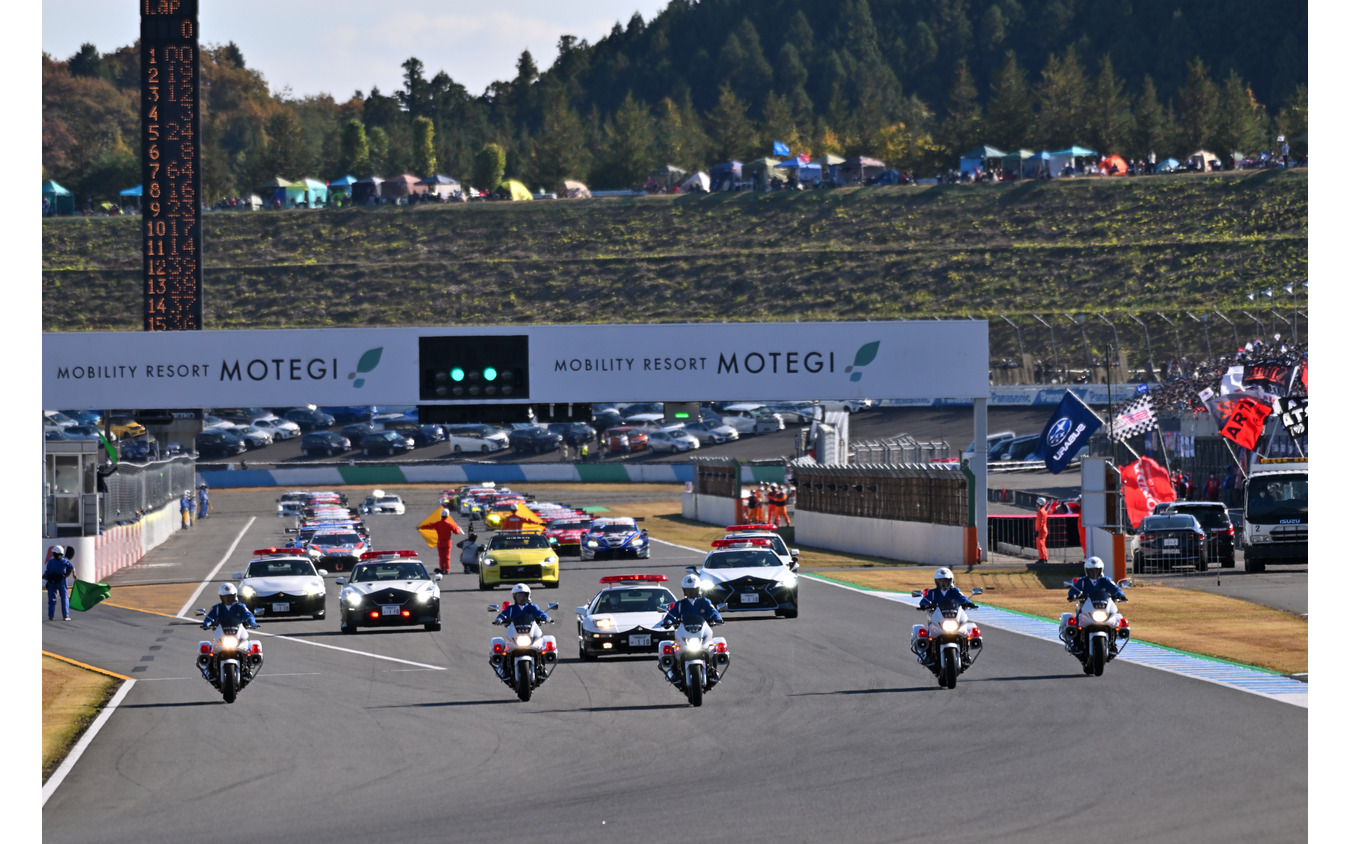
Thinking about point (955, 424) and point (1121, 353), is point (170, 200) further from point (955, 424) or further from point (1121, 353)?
point (1121, 353)

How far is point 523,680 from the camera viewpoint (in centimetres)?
2073

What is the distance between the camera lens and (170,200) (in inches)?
3046

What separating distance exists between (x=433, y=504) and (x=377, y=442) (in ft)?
64.8

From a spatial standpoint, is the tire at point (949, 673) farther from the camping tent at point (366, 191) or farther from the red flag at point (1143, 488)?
the camping tent at point (366, 191)

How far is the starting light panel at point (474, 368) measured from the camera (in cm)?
3647

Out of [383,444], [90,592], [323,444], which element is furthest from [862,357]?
[323,444]

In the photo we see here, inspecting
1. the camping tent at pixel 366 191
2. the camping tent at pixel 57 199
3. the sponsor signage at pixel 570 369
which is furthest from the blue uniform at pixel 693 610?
the camping tent at pixel 57 199

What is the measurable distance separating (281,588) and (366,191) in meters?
129

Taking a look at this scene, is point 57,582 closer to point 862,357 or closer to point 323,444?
point 862,357

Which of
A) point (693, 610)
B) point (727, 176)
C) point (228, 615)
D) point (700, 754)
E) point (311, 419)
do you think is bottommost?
point (700, 754)

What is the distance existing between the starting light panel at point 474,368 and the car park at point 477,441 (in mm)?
60764

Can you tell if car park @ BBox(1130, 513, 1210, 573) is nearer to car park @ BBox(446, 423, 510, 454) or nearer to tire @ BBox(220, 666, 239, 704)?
tire @ BBox(220, 666, 239, 704)

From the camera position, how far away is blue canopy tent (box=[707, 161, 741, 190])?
509 feet

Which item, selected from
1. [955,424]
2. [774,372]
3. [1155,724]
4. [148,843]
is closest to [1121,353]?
[955,424]
